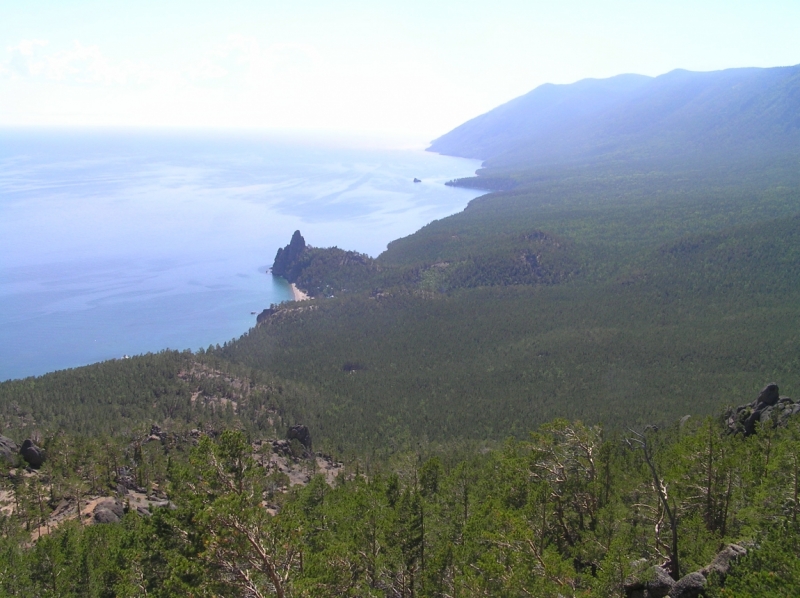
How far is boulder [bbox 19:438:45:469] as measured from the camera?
4116cm

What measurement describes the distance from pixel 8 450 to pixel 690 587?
42.0 metres

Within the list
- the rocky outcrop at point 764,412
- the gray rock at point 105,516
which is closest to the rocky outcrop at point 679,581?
the rocky outcrop at point 764,412

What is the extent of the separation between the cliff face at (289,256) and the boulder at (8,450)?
4865 inches

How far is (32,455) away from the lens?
41.2m

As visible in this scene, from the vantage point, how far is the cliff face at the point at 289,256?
546 feet

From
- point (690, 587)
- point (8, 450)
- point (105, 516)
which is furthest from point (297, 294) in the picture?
point (690, 587)

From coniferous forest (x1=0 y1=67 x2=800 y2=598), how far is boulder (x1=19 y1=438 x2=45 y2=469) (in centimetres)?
15

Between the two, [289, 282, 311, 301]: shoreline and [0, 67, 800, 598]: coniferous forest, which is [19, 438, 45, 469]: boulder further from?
[289, 282, 311, 301]: shoreline

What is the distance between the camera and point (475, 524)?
23.7 meters

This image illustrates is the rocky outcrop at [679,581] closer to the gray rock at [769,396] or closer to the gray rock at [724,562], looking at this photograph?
the gray rock at [724,562]

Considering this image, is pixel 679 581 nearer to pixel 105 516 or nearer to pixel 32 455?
pixel 105 516

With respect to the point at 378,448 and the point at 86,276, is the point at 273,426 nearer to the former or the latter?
the point at 378,448

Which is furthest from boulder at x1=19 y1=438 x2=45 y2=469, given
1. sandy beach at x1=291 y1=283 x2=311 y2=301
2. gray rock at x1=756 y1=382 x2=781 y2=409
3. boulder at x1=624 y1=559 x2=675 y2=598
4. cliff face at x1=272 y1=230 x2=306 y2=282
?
cliff face at x1=272 y1=230 x2=306 y2=282

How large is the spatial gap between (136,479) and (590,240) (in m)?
129
